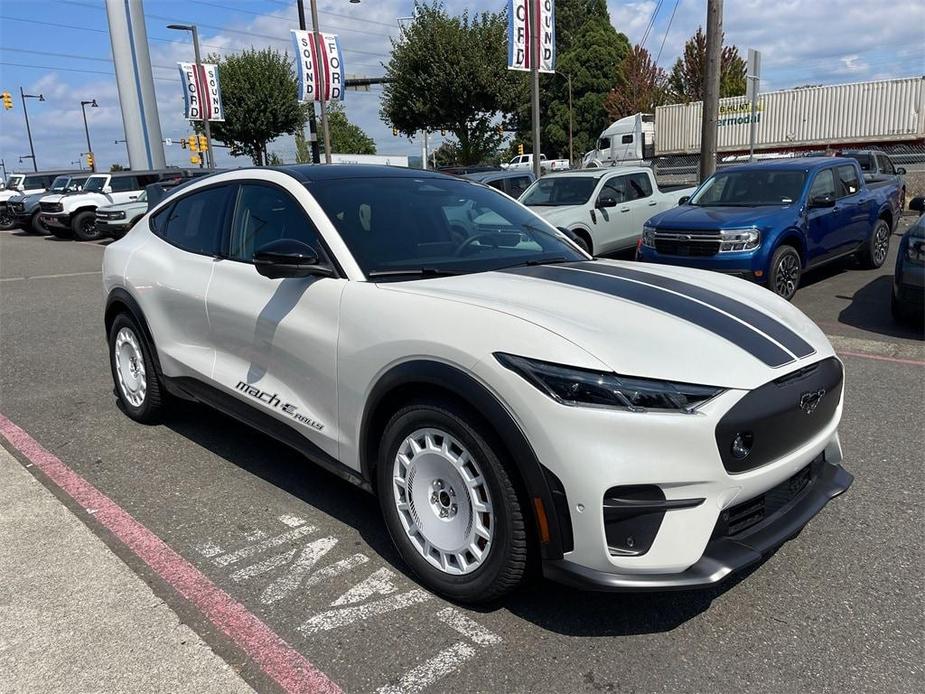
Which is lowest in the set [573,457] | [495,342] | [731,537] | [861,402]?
[861,402]

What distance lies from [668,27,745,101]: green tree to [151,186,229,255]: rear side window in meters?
44.6

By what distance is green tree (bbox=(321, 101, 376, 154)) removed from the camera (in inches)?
3202

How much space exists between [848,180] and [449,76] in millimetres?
26306

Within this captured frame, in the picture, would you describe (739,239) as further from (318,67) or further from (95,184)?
(95,184)

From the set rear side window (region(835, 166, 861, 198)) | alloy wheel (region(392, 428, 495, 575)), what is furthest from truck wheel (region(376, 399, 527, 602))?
rear side window (region(835, 166, 861, 198))

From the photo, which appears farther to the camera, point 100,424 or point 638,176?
point 638,176

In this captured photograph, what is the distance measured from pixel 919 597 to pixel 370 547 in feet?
7.32

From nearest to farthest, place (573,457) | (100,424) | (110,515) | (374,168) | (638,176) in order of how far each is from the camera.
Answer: (573,457) < (110,515) < (374,168) < (100,424) < (638,176)

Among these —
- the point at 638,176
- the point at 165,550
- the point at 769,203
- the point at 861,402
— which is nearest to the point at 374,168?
the point at 165,550

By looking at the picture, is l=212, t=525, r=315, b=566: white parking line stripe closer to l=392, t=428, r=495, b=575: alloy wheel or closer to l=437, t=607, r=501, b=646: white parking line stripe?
l=392, t=428, r=495, b=575: alloy wheel

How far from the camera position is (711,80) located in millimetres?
13383

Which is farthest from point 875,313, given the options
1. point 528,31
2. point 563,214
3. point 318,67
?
point 318,67

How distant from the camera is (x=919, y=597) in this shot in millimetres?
2807

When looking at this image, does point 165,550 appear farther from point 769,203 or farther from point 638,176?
point 638,176
